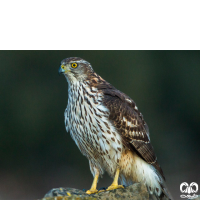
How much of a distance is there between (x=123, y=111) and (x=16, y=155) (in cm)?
987

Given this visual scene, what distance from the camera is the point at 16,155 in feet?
49.8

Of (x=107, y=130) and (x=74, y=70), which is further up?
(x=74, y=70)

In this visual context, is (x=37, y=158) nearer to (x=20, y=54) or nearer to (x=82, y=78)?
(x=20, y=54)

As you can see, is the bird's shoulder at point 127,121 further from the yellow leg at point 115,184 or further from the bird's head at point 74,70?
the yellow leg at point 115,184

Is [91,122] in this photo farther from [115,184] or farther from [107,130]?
[115,184]

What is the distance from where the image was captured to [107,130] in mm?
5910

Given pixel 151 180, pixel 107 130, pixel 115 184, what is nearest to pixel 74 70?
pixel 107 130

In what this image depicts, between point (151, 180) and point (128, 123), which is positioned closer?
point (128, 123)

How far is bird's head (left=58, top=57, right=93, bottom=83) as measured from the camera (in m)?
6.17

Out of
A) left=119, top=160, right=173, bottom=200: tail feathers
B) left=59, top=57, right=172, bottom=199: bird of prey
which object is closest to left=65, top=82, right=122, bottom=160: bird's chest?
left=59, top=57, right=172, bottom=199: bird of prey

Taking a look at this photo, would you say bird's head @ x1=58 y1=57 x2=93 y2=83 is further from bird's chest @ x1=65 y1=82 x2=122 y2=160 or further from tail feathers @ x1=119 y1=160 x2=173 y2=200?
tail feathers @ x1=119 y1=160 x2=173 y2=200

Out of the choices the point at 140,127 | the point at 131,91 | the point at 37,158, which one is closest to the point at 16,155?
the point at 37,158

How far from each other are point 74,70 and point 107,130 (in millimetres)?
1095

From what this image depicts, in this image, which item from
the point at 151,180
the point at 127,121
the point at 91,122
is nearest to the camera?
the point at 91,122
